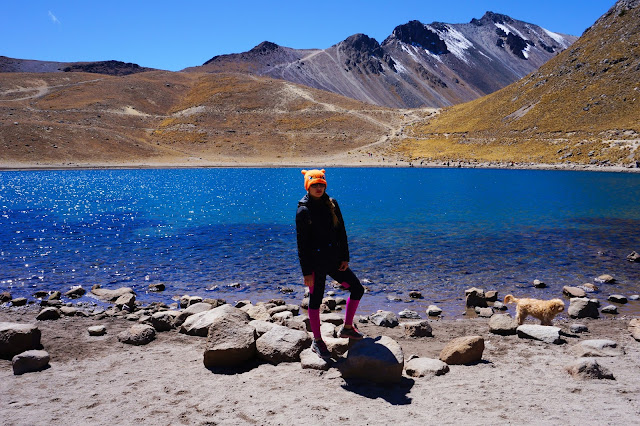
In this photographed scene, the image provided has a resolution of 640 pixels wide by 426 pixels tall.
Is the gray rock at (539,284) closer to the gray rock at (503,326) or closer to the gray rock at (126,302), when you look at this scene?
the gray rock at (503,326)

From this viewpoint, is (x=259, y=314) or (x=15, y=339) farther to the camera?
(x=259, y=314)

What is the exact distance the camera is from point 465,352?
25.9 feet

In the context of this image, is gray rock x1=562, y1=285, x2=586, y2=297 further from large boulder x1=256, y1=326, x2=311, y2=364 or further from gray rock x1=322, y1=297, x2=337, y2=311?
large boulder x1=256, y1=326, x2=311, y2=364

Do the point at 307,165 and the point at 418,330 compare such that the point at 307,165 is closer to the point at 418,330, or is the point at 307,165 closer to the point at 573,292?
the point at 573,292

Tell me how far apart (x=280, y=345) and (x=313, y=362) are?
719 millimetres

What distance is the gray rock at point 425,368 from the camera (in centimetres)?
740

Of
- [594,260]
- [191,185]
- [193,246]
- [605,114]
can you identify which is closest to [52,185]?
[191,185]

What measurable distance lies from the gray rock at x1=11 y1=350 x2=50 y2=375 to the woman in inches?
173

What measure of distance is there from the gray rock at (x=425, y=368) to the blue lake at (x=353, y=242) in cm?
556

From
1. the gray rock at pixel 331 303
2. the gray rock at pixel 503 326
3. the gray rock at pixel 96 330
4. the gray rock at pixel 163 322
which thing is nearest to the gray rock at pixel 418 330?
the gray rock at pixel 503 326

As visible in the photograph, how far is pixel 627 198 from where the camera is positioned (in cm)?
3997

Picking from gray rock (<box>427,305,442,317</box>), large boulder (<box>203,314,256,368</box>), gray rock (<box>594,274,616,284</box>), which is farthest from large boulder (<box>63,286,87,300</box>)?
gray rock (<box>594,274,616,284</box>)

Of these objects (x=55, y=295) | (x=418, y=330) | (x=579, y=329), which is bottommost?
(x=55, y=295)

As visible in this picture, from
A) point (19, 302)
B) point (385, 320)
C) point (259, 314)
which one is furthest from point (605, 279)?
point (19, 302)
